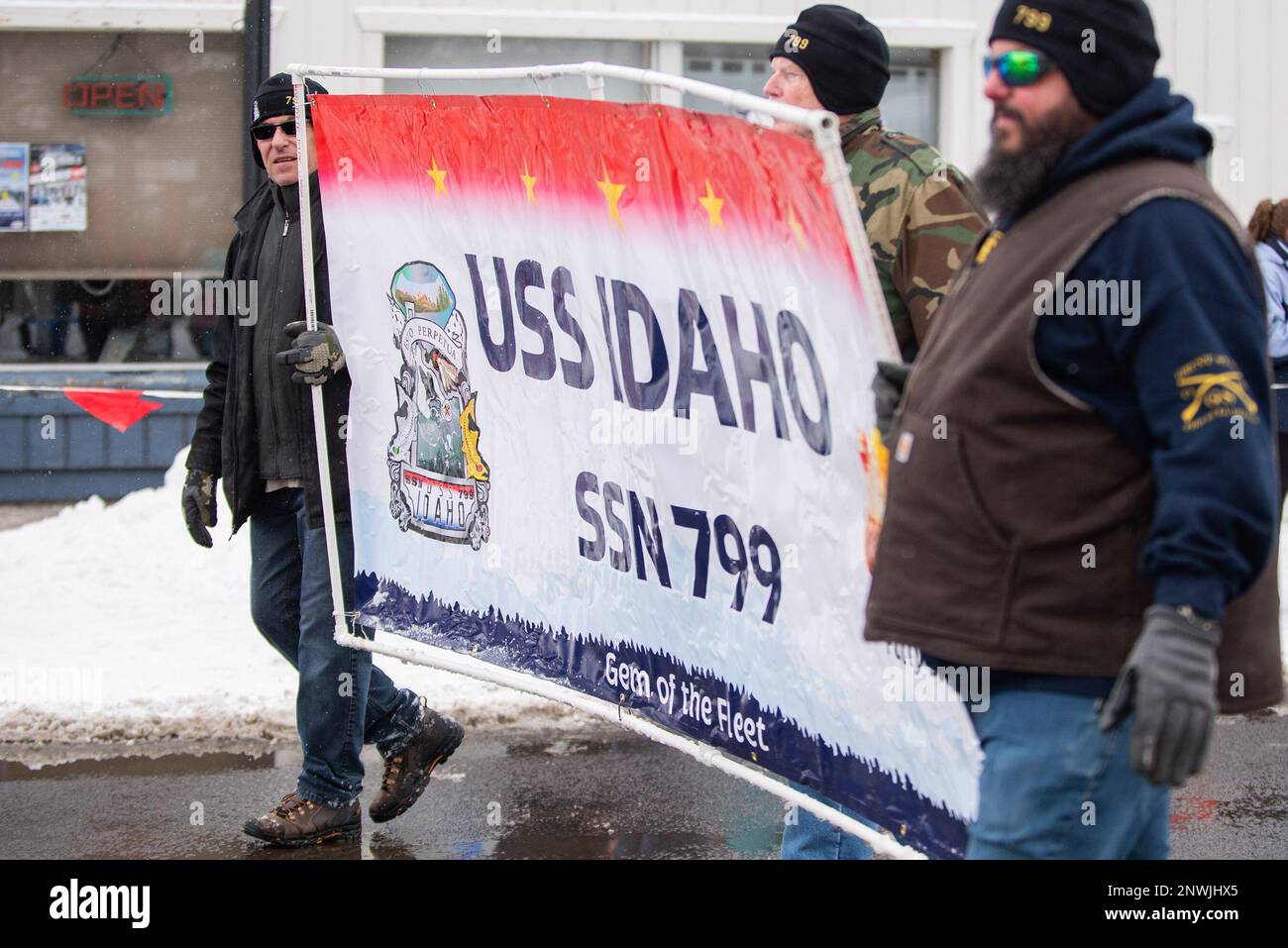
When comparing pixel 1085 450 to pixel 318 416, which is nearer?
pixel 1085 450

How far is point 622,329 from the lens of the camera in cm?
369

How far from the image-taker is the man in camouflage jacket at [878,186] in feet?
11.0

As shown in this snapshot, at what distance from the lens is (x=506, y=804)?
5125 mm

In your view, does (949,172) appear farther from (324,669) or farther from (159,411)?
(159,411)

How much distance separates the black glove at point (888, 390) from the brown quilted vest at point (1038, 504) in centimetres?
23

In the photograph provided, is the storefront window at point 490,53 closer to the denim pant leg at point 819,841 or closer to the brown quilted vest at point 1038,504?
the denim pant leg at point 819,841

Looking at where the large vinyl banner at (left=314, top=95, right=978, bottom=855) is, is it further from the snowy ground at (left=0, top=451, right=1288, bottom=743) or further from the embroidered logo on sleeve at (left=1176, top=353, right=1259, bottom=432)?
the snowy ground at (left=0, top=451, right=1288, bottom=743)

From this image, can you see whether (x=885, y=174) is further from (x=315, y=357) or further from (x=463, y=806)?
(x=463, y=806)

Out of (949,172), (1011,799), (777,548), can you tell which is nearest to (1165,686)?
(1011,799)

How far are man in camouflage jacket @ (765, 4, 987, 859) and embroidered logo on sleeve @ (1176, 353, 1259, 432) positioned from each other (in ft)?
3.50

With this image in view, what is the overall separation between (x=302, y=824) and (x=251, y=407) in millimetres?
1251

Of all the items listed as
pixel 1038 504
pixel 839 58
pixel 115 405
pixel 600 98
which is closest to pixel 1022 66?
pixel 1038 504

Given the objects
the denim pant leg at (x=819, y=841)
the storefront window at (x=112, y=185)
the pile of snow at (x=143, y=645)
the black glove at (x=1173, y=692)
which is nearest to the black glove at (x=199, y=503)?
the pile of snow at (x=143, y=645)

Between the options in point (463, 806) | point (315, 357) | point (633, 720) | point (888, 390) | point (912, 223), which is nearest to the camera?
point (888, 390)
